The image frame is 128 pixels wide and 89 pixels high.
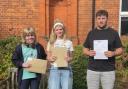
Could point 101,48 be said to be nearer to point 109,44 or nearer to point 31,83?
point 109,44

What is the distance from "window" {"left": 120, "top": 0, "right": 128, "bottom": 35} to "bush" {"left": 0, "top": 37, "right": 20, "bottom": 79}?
3.49 meters

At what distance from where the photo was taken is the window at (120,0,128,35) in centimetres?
1359

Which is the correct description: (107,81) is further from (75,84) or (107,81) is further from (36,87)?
(75,84)

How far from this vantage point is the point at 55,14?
13633 millimetres

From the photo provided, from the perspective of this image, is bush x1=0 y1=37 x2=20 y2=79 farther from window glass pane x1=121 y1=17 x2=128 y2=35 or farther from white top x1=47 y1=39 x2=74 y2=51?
window glass pane x1=121 y1=17 x2=128 y2=35

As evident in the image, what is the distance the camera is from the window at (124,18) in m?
13.6

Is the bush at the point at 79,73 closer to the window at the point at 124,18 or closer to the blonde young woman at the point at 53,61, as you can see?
the blonde young woman at the point at 53,61

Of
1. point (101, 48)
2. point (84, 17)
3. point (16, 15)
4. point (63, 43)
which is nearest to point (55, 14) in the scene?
point (84, 17)

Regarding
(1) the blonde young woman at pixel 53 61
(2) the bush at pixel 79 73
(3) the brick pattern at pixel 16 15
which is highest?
(3) the brick pattern at pixel 16 15

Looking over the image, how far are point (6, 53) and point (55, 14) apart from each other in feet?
9.28

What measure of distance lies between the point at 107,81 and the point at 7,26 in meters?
6.89

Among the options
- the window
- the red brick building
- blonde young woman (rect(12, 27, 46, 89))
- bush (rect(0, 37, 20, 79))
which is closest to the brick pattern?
the red brick building

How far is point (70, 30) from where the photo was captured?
13.4 m

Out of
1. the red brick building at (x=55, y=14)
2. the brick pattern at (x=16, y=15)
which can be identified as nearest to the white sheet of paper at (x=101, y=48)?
the red brick building at (x=55, y=14)
